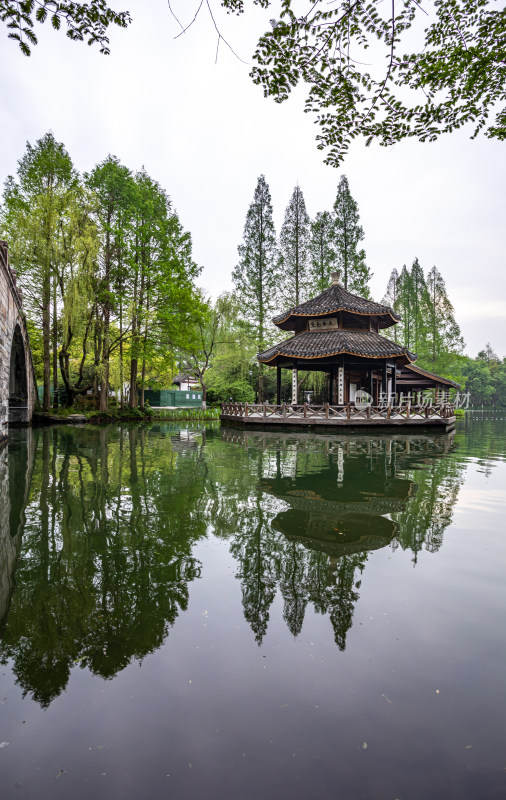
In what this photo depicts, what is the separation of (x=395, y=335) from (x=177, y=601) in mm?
42307

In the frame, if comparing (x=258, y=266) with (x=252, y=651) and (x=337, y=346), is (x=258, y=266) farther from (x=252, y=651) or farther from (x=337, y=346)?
(x=252, y=651)

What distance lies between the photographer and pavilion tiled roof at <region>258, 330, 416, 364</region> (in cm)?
2150

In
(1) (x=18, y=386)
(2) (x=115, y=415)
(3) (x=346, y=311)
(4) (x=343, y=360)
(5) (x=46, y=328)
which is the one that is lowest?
(2) (x=115, y=415)

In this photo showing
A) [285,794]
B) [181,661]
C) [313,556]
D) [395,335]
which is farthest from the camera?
[395,335]

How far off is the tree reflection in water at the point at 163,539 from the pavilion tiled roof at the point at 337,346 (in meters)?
12.9

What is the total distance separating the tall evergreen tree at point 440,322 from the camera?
40.2 meters

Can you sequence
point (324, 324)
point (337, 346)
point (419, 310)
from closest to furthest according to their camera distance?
point (337, 346), point (324, 324), point (419, 310)

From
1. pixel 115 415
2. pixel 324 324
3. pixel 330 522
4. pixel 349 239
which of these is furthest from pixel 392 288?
pixel 330 522

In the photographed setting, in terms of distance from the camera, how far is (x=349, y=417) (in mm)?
19484

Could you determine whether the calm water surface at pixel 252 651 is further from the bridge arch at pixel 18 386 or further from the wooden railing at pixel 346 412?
the bridge arch at pixel 18 386

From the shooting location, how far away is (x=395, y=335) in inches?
1634

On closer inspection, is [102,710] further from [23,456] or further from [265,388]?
[265,388]

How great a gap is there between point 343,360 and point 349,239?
1507 centimetres

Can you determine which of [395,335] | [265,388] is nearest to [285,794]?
[265,388]
